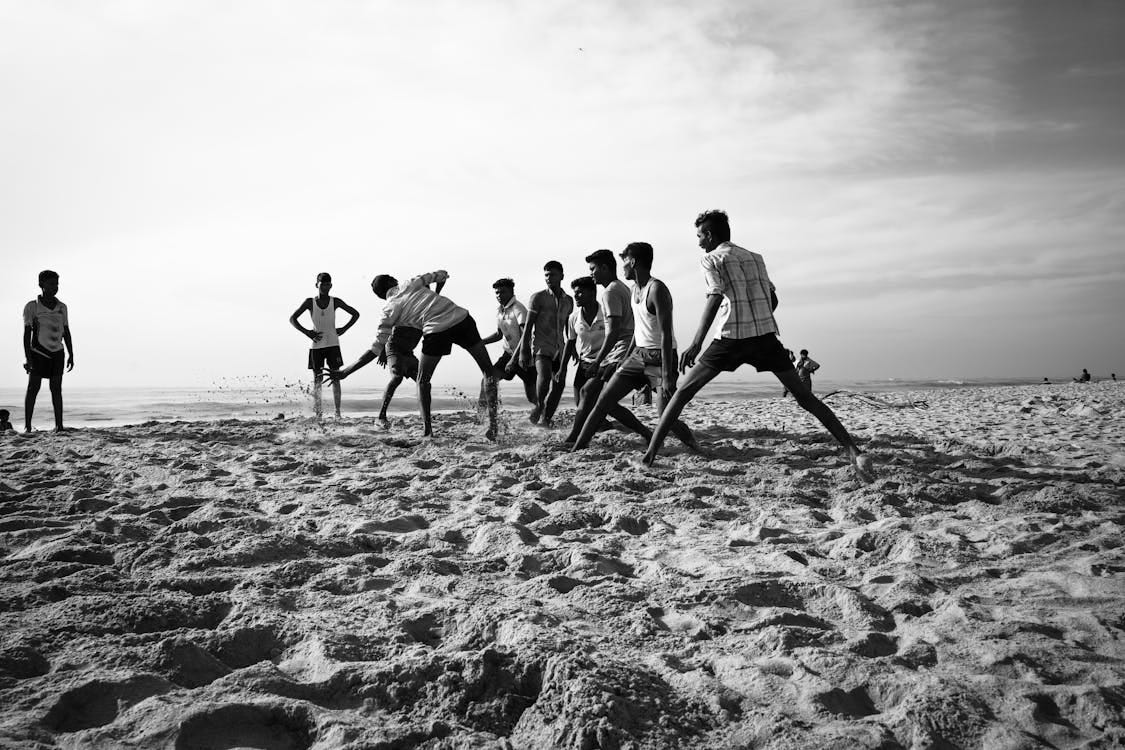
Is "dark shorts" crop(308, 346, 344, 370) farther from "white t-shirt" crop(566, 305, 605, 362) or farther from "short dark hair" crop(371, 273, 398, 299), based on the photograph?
"white t-shirt" crop(566, 305, 605, 362)

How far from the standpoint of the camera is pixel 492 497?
388cm

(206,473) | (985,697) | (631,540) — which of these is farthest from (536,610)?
(206,473)

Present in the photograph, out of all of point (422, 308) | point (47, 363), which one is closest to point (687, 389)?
point (422, 308)

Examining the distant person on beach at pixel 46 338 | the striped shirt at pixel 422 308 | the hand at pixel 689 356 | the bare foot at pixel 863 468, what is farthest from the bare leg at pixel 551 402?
the distant person on beach at pixel 46 338

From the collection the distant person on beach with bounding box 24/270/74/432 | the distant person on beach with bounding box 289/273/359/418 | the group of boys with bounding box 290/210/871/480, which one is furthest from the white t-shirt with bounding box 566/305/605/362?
the distant person on beach with bounding box 24/270/74/432

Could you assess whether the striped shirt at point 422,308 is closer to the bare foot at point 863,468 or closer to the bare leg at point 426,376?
the bare leg at point 426,376

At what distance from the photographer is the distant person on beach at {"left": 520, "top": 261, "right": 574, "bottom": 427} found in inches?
280

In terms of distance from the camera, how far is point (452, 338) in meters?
6.61

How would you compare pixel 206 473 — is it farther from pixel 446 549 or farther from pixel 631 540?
pixel 631 540

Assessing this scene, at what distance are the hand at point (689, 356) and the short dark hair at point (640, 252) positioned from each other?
38.0 inches

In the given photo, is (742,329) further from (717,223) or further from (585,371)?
(585,371)

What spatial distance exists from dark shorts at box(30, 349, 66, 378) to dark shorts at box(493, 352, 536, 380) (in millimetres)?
5036

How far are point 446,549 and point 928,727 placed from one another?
1.98 meters

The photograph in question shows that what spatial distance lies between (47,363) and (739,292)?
25.6 ft
